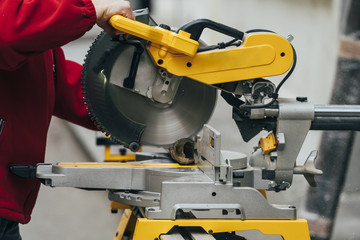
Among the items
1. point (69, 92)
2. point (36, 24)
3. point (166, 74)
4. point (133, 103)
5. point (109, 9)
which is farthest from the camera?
point (69, 92)

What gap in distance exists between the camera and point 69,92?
9.54 ft

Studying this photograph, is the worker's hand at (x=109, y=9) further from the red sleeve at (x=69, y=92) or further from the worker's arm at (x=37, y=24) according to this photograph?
the red sleeve at (x=69, y=92)

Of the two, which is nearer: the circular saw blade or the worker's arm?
the worker's arm

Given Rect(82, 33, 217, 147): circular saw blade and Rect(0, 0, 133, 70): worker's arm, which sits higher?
Rect(0, 0, 133, 70): worker's arm

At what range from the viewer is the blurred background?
5.33 meters

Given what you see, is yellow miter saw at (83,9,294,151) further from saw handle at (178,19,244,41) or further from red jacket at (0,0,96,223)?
red jacket at (0,0,96,223)

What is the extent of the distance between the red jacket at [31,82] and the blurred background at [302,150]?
8.28 ft

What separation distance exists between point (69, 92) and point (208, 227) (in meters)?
1.07

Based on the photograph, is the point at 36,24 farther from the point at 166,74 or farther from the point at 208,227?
the point at 208,227

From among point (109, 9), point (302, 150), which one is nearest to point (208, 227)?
point (109, 9)

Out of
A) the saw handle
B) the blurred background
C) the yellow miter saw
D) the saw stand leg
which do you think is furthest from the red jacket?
the blurred background

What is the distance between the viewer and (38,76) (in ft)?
8.41

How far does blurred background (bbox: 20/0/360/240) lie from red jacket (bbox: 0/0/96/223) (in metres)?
2.52

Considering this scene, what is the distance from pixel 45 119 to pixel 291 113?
985 mm
